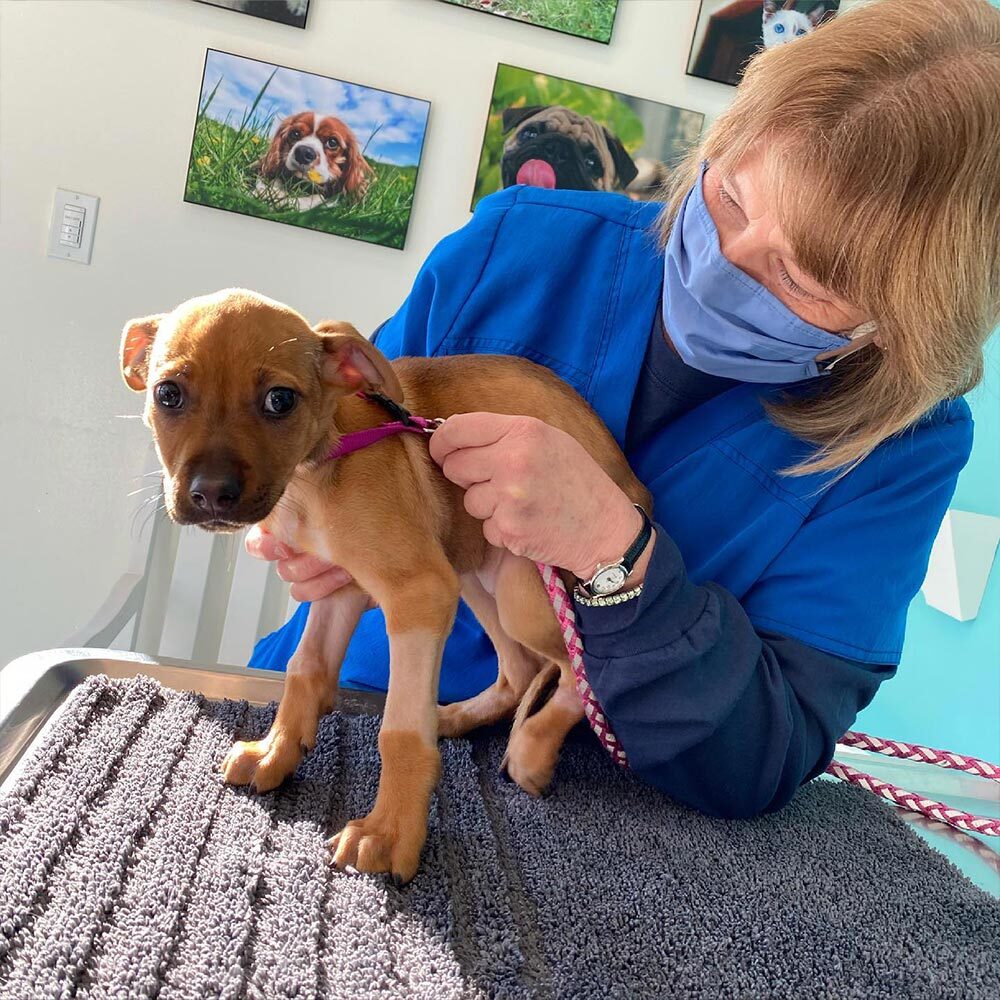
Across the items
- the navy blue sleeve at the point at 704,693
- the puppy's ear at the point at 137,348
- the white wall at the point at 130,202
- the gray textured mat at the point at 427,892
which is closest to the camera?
the gray textured mat at the point at 427,892

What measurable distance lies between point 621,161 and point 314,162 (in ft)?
3.44

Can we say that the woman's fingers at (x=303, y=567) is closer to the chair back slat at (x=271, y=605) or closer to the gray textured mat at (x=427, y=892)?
the gray textured mat at (x=427, y=892)

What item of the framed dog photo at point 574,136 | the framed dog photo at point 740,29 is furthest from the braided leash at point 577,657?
the framed dog photo at point 740,29

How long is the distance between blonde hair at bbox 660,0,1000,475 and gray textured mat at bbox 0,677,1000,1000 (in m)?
0.74

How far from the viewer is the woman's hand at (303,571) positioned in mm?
1389

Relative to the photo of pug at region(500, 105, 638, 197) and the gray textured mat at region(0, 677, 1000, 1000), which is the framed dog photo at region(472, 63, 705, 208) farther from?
the gray textured mat at region(0, 677, 1000, 1000)

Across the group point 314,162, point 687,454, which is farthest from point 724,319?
point 314,162

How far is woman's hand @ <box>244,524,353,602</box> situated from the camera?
139 centimetres

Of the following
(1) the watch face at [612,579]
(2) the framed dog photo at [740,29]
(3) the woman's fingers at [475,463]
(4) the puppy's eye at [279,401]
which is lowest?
(1) the watch face at [612,579]

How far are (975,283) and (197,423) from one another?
1.07 m

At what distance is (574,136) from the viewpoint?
9.95 feet

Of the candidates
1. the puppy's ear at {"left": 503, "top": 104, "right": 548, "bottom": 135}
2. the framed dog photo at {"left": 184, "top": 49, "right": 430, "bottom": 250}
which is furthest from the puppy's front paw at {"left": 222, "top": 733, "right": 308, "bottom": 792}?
the puppy's ear at {"left": 503, "top": 104, "right": 548, "bottom": 135}

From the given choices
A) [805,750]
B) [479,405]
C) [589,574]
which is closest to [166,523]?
[479,405]

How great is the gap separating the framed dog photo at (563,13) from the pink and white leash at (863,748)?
232 centimetres
